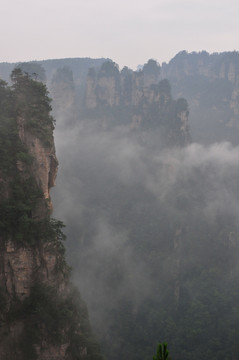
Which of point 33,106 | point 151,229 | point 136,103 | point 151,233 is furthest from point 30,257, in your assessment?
point 136,103

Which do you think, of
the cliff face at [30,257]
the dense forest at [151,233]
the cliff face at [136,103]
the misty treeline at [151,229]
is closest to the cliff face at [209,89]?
the misty treeline at [151,229]

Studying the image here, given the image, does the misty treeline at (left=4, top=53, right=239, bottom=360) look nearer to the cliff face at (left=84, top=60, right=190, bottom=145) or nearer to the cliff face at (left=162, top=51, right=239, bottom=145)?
the cliff face at (left=162, top=51, right=239, bottom=145)

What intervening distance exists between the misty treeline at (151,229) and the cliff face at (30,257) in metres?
19.4

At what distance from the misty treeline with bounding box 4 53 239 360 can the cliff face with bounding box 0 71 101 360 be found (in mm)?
19399

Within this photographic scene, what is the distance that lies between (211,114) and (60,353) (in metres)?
98.3

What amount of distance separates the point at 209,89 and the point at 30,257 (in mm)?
106107

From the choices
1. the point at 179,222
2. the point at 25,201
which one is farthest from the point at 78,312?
the point at 179,222

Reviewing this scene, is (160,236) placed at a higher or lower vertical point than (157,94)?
lower

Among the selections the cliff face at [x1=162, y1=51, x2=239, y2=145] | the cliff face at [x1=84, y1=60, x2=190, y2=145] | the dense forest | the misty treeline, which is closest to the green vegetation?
the dense forest

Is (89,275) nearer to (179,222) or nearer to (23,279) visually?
(179,222)

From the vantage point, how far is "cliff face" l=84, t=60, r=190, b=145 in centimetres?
7931

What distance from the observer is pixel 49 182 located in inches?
1013

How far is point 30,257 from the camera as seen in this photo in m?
21.0

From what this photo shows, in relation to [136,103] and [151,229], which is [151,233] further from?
[136,103]
